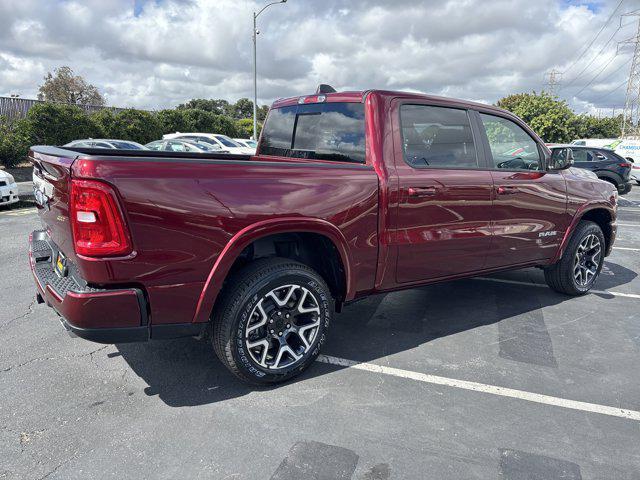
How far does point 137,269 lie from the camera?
2.40 meters

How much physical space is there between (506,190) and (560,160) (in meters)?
0.84

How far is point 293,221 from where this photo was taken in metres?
2.83

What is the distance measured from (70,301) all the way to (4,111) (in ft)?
71.5

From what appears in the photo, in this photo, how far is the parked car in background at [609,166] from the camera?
13.7 meters

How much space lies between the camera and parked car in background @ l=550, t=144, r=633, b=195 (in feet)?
44.9

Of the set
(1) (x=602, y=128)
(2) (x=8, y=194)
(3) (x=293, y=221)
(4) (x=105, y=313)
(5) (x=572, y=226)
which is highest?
(1) (x=602, y=128)

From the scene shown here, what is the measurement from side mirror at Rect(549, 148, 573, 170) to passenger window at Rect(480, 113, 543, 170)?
11 centimetres

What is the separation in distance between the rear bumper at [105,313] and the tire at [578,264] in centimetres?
394

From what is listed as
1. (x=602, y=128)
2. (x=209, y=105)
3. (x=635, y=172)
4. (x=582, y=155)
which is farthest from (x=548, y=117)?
(x=209, y=105)

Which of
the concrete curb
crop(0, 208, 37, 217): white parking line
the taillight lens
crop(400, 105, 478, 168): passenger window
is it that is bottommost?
crop(0, 208, 37, 217): white parking line

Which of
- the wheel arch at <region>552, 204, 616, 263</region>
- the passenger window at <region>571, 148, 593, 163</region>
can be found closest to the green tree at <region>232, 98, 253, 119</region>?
the passenger window at <region>571, 148, 593, 163</region>

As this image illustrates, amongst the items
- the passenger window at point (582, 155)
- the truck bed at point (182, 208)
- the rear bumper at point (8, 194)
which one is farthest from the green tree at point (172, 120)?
the truck bed at point (182, 208)

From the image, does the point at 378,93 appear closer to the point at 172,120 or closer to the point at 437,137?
the point at 437,137

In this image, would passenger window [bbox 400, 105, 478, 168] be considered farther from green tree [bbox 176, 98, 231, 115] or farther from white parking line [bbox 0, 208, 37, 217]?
green tree [bbox 176, 98, 231, 115]
